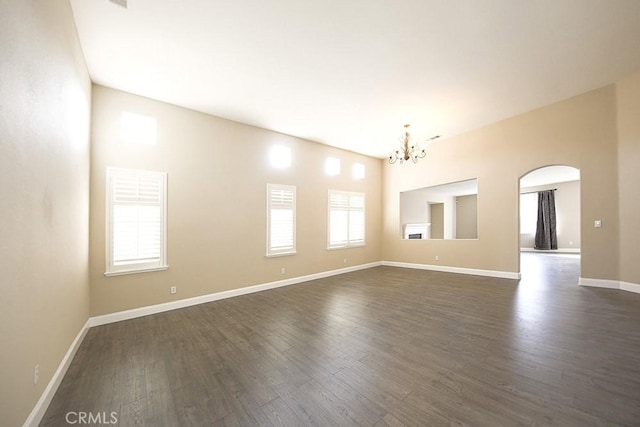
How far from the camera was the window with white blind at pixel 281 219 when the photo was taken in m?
5.27

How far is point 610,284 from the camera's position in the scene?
453 cm

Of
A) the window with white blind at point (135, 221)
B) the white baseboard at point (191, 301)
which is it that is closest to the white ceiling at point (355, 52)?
the window with white blind at point (135, 221)

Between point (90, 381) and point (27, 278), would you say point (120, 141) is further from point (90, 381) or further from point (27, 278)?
point (90, 381)

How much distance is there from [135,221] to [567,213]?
15.4 m

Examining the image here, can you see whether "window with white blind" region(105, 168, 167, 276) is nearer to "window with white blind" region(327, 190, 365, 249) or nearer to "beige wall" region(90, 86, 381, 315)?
"beige wall" region(90, 86, 381, 315)

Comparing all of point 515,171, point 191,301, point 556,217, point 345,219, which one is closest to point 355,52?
point 345,219

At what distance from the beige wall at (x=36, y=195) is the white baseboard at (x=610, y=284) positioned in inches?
315

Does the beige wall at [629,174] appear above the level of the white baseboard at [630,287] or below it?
above

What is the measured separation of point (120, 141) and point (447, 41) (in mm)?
4889

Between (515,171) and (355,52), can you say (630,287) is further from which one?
(355,52)

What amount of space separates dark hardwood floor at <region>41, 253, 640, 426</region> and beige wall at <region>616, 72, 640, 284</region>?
84cm

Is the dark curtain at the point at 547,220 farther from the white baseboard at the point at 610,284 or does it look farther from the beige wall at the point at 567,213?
the white baseboard at the point at 610,284

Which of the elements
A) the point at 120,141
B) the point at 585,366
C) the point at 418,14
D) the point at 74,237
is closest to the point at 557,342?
the point at 585,366

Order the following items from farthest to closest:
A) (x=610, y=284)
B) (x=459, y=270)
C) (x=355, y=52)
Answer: (x=459, y=270)
(x=610, y=284)
(x=355, y=52)
